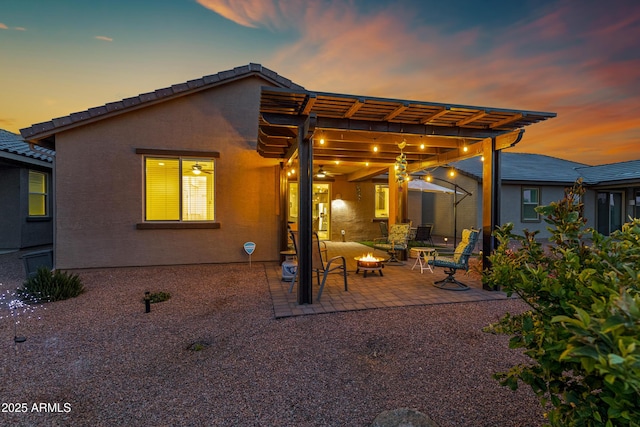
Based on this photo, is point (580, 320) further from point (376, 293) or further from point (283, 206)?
point (283, 206)

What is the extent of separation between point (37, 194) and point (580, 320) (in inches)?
563

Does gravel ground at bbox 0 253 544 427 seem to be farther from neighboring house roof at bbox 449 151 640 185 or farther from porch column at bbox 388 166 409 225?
neighboring house roof at bbox 449 151 640 185

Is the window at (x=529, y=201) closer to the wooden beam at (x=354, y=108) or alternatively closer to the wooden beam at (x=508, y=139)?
the wooden beam at (x=508, y=139)

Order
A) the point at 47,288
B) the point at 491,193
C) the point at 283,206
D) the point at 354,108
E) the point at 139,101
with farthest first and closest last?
the point at 283,206
the point at 139,101
the point at 491,193
the point at 47,288
the point at 354,108

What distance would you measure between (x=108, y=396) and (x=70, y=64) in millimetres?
10565

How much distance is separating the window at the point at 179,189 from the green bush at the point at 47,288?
2.62 meters

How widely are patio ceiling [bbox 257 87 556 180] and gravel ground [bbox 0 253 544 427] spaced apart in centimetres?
305

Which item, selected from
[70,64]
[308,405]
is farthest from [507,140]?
[70,64]

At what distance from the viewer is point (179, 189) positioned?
25.8 feet

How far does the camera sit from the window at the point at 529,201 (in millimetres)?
14375

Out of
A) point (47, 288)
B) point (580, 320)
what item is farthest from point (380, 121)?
point (47, 288)

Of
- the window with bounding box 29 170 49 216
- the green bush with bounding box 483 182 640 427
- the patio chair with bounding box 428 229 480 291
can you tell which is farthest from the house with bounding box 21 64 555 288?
the green bush with bounding box 483 182 640 427

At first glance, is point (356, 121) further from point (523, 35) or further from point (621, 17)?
point (621, 17)

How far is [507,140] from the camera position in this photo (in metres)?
5.46
